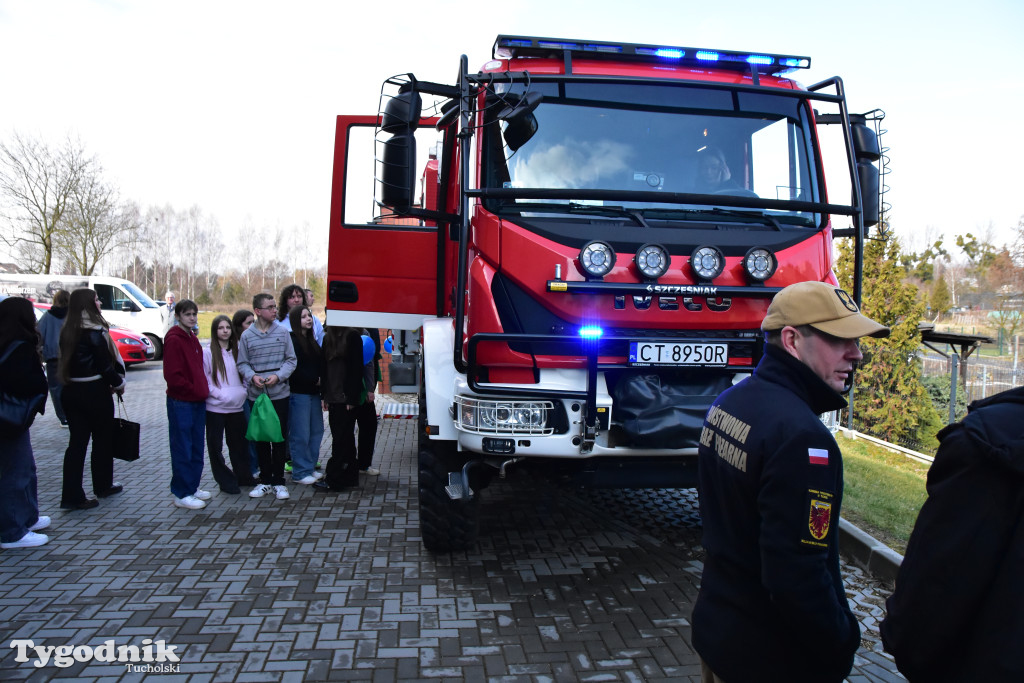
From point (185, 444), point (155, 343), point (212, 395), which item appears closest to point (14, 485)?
point (185, 444)

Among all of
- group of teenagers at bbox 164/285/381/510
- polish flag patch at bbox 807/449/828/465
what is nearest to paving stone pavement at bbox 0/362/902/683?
group of teenagers at bbox 164/285/381/510

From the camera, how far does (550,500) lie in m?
6.35

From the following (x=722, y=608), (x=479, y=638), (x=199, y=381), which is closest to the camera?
(x=722, y=608)

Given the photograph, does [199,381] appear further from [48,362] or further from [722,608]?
[722,608]

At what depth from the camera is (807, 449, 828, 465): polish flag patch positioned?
173 cm

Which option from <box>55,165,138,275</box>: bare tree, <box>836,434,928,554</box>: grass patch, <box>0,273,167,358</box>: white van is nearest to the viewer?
<box>836,434,928,554</box>: grass patch

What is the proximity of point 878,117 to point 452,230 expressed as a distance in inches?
121

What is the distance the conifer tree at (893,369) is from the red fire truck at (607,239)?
7420mm

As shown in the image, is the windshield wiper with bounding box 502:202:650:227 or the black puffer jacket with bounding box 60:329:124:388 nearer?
the windshield wiper with bounding box 502:202:650:227

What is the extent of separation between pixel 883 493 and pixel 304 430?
5.70 meters

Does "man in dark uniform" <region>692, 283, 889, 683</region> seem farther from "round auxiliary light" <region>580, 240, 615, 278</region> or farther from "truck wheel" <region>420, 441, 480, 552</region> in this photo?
"truck wheel" <region>420, 441, 480, 552</region>

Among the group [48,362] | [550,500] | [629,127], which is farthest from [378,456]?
[629,127]

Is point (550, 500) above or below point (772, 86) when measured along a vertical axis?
below

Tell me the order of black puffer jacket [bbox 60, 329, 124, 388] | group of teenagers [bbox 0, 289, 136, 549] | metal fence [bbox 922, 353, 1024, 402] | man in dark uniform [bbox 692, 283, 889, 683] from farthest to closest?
1. metal fence [bbox 922, 353, 1024, 402]
2. black puffer jacket [bbox 60, 329, 124, 388]
3. group of teenagers [bbox 0, 289, 136, 549]
4. man in dark uniform [bbox 692, 283, 889, 683]
